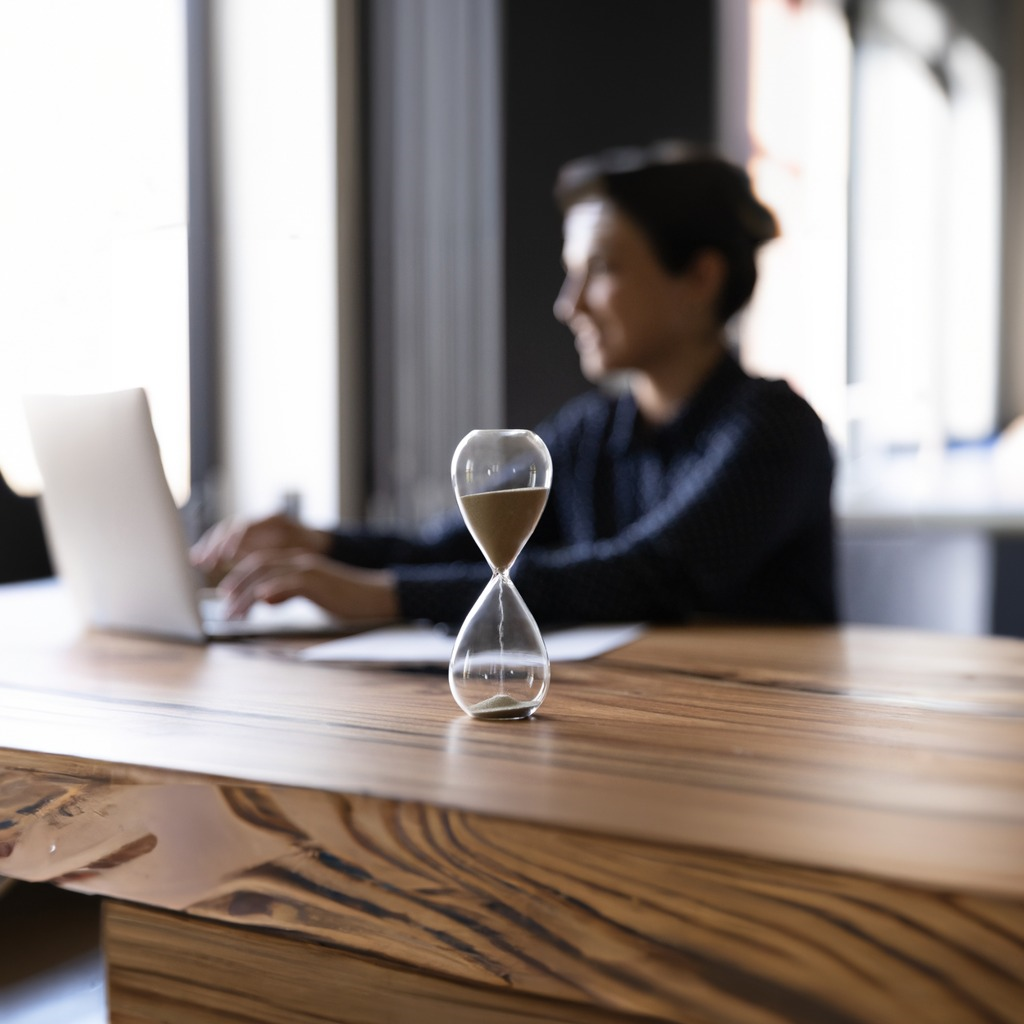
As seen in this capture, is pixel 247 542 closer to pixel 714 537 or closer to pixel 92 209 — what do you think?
pixel 714 537

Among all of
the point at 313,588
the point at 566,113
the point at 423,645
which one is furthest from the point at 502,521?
the point at 566,113

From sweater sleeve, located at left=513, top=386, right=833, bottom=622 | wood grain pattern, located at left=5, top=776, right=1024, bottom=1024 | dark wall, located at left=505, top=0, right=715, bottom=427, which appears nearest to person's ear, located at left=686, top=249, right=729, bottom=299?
sweater sleeve, located at left=513, top=386, right=833, bottom=622

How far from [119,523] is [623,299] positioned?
2.87 ft

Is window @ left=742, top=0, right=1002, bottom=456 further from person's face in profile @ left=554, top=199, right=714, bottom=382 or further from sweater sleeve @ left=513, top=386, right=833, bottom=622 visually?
sweater sleeve @ left=513, top=386, right=833, bottom=622

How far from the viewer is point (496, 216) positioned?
9.04 feet

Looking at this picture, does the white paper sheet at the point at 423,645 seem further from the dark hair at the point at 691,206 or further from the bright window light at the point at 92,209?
the bright window light at the point at 92,209

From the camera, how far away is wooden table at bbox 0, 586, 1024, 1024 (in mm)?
425

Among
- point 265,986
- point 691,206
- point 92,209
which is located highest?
point 92,209

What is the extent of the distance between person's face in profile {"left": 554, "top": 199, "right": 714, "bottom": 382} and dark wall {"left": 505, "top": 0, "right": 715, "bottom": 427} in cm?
103

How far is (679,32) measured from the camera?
2.76 metres

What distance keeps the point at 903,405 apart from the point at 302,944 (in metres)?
2.57

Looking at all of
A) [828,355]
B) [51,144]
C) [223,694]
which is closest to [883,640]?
[223,694]

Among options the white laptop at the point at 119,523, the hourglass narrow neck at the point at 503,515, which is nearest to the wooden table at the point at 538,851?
the hourglass narrow neck at the point at 503,515

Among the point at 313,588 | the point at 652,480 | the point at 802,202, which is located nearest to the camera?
the point at 313,588
